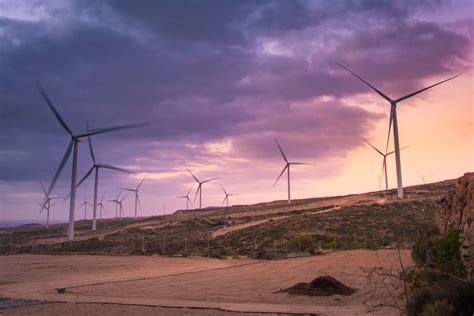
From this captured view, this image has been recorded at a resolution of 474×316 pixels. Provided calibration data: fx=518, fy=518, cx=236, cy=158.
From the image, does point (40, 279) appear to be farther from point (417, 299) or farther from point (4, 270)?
point (417, 299)

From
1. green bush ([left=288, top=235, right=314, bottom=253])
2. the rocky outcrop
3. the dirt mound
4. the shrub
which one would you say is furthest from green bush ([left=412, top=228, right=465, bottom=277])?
green bush ([left=288, top=235, right=314, bottom=253])

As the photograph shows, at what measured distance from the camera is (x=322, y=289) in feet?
70.3

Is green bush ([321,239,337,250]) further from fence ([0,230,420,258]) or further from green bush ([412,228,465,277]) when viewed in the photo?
green bush ([412,228,465,277])

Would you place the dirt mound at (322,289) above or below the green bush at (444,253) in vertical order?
below

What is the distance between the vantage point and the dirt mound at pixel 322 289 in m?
21.1

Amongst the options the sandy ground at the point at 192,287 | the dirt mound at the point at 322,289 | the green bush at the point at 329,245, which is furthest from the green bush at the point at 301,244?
the dirt mound at the point at 322,289

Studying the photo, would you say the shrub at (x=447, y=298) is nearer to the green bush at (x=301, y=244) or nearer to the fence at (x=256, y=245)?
the fence at (x=256, y=245)

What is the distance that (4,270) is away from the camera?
42188 millimetres

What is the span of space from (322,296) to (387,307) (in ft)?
14.4

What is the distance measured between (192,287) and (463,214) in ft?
46.2

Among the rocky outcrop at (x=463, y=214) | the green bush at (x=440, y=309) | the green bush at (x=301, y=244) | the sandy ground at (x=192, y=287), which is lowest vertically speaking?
the sandy ground at (x=192, y=287)

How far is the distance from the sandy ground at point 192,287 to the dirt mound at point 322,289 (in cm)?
53

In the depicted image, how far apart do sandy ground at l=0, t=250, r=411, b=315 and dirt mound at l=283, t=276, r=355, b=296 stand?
0.53 meters

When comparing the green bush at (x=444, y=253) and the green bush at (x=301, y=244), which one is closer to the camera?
the green bush at (x=444, y=253)
